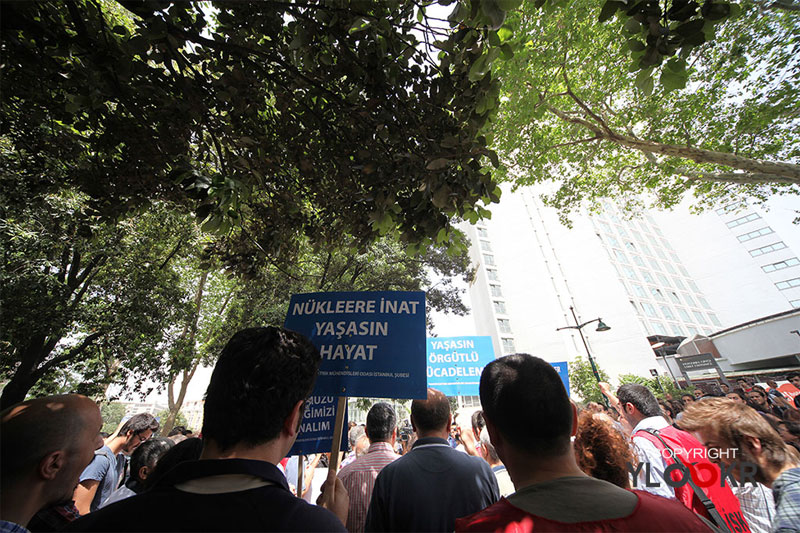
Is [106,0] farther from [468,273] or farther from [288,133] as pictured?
[468,273]

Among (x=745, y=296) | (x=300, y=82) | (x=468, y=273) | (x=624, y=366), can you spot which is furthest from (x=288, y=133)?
(x=745, y=296)

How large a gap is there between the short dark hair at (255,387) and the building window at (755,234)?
62972 millimetres

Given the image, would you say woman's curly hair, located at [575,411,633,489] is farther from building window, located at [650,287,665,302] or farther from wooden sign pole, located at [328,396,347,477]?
building window, located at [650,287,665,302]

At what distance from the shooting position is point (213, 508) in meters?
1.04

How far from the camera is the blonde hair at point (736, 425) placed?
7.68 ft

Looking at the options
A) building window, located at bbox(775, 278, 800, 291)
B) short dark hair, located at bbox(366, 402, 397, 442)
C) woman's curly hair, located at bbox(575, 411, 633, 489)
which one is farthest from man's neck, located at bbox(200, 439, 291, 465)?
building window, located at bbox(775, 278, 800, 291)

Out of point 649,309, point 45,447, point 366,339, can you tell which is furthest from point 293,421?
point 649,309

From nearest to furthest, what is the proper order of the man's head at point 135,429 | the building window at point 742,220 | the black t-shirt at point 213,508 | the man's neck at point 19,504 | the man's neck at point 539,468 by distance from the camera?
the black t-shirt at point 213,508 → the man's neck at point 539,468 → the man's neck at point 19,504 → the man's head at point 135,429 → the building window at point 742,220

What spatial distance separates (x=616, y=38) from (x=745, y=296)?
53818mm

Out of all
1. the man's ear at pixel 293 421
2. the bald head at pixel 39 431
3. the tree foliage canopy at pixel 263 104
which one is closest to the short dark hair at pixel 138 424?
the tree foliage canopy at pixel 263 104

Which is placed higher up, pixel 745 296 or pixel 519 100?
pixel 745 296

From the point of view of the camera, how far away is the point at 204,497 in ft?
3.48

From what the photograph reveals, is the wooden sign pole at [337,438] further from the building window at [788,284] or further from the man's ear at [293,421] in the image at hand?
the building window at [788,284]

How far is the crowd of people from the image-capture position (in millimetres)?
1118
